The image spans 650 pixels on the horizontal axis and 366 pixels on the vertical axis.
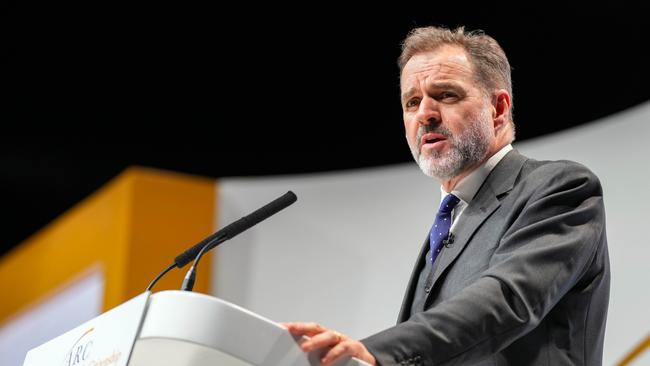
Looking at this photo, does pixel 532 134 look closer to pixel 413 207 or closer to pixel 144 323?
pixel 413 207

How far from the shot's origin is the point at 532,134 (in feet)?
18.0

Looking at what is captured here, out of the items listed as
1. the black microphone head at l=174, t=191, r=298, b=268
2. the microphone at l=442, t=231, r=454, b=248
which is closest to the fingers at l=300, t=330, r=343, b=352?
the black microphone head at l=174, t=191, r=298, b=268

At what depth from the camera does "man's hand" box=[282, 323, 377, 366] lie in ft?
4.49

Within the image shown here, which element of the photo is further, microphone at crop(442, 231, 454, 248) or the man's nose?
the man's nose

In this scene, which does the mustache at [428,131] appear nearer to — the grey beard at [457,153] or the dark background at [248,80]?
the grey beard at [457,153]

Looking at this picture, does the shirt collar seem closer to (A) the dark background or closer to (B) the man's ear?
(B) the man's ear

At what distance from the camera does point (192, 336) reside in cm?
132

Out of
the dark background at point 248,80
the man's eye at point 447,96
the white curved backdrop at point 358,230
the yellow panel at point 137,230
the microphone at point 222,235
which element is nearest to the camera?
the microphone at point 222,235

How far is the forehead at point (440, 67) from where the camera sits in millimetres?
2168

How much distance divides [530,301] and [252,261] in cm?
350

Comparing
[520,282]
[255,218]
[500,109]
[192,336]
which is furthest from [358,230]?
[192,336]

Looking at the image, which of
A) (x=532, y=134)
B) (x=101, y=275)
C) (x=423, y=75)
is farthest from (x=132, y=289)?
(x=423, y=75)

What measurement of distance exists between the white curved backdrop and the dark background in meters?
0.86

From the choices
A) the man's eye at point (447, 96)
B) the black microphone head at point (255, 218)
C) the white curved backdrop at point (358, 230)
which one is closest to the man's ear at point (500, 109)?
the man's eye at point (447, 96)
